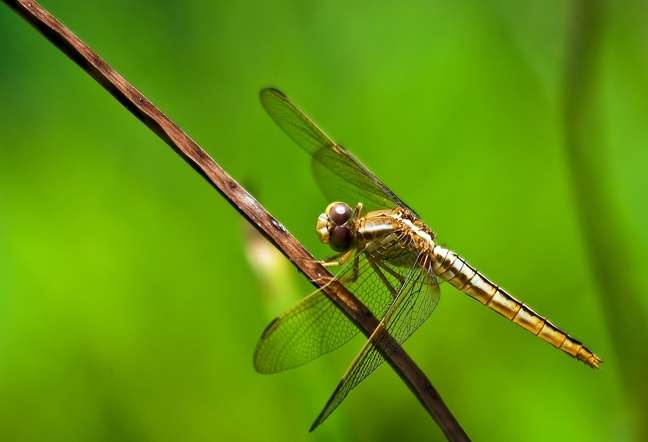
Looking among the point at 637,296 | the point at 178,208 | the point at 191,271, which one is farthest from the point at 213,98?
the point at 637,296

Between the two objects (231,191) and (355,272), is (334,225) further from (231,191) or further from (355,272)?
(231,191)

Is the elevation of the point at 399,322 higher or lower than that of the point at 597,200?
lower

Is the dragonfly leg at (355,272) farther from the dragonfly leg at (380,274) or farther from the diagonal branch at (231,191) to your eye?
the diagonal branch at (231,191)

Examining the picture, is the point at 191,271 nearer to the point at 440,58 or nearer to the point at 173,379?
the point at 173,379

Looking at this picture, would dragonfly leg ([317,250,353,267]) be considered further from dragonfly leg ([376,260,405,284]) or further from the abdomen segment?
the abdomen segment

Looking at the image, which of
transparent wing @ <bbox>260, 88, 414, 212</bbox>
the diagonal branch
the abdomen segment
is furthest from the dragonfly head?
the diagonal branch

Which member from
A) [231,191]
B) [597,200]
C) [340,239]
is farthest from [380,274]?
[231,191]
